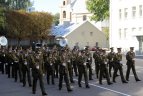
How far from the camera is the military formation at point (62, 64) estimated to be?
18156 millimetres

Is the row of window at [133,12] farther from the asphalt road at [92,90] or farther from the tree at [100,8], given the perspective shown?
the asphalt road at [92,90]

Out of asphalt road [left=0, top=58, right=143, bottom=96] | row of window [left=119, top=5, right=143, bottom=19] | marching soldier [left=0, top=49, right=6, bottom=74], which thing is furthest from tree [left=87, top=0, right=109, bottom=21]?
asphalt road [left=0, top=58, right=143, bottom=96]

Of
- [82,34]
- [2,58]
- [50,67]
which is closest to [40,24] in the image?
[82,34]

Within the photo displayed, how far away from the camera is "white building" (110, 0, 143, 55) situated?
6094 cm

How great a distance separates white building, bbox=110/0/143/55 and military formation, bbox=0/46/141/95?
3635 cm

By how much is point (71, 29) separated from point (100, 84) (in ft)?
217

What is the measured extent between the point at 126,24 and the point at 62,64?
152ft

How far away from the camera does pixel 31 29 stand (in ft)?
253

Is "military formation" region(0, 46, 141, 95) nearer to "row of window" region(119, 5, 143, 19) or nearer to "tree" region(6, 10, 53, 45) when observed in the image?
"row of window" region(119, 5, 143, 19)

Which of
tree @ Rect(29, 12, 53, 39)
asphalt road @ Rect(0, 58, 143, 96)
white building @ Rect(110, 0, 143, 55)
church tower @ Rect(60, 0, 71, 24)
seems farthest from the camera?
church tower @ Rect(60, 0, 71, 24)

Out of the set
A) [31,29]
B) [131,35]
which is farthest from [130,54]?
[31,29]

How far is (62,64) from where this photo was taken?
1881 centimetres

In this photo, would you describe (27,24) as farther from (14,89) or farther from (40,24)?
(14,89)

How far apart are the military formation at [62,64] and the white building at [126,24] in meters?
36.3
